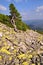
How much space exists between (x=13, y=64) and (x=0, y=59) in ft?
6.77

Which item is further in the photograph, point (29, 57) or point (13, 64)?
point (29, 57)

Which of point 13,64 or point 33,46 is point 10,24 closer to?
point 33,46

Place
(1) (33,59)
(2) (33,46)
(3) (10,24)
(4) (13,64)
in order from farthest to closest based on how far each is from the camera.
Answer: (3) (10,24), (2) (33,46), (1) (33,59), (4) (13,64)

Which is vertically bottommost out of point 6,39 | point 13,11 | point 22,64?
point 22,64

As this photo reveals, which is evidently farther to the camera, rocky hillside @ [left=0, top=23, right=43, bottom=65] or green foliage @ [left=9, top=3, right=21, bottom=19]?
green foliage @ [left=9, top=3, right=21, bottom=19]

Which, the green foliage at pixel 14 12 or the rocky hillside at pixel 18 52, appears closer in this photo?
the rocky hillside at pixel 18 52

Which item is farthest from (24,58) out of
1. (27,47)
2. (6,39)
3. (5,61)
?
(6,39)

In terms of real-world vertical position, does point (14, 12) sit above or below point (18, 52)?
above

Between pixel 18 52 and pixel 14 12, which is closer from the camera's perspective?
pixel 18 52

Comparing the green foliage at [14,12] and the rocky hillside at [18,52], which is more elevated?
the green foliage at [14,12]

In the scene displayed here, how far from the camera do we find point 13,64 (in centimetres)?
2316

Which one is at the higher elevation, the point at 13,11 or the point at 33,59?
the point at 13,11

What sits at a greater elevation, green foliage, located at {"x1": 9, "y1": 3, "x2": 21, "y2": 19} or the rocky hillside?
green foliage, located at {"x1": 9, "y1": 3, "x2": 21, "y2": 19}

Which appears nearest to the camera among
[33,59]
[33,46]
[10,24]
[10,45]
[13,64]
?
[13,64]
